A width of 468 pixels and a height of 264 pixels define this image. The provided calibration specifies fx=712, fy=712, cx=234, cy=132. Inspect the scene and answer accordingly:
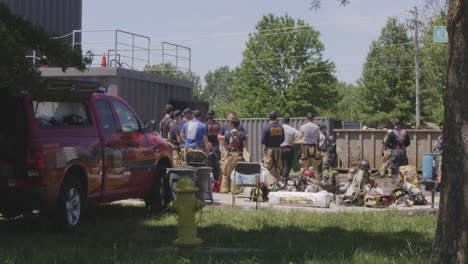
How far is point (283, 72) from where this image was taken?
68250 mm

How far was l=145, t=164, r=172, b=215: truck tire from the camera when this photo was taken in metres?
11.5

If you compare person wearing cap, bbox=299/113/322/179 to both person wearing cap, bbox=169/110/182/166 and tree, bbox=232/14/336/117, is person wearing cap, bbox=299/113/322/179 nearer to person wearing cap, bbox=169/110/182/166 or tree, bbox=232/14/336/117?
person wearing cap, bbox=169/110/182/166

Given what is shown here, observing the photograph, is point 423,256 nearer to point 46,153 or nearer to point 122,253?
point 122,253

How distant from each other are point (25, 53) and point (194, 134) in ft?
23.5

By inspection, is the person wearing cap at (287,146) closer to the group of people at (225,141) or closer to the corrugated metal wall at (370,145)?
the group of people at (225,141)

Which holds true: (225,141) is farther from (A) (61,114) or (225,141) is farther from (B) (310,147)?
(A) (61,114)

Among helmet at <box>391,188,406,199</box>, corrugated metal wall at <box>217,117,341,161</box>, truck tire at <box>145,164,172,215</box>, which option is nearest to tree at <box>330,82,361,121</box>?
corrugated metal wall at <box>217,117,341,161</box>

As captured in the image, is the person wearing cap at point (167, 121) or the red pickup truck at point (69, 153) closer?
the red pickup truck at point (69, 153)

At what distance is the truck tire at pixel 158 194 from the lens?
1148cm

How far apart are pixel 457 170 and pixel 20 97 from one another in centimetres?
543

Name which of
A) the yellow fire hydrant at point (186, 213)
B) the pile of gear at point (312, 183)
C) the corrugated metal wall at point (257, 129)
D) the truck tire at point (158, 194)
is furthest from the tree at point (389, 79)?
the yellow fire hydrant at point (186, 213)

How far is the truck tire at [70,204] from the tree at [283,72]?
55677 mm

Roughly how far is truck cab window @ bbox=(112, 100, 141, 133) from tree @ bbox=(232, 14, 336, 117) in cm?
5374

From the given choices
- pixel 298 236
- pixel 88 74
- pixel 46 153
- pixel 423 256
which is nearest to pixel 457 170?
pixel 423 256
